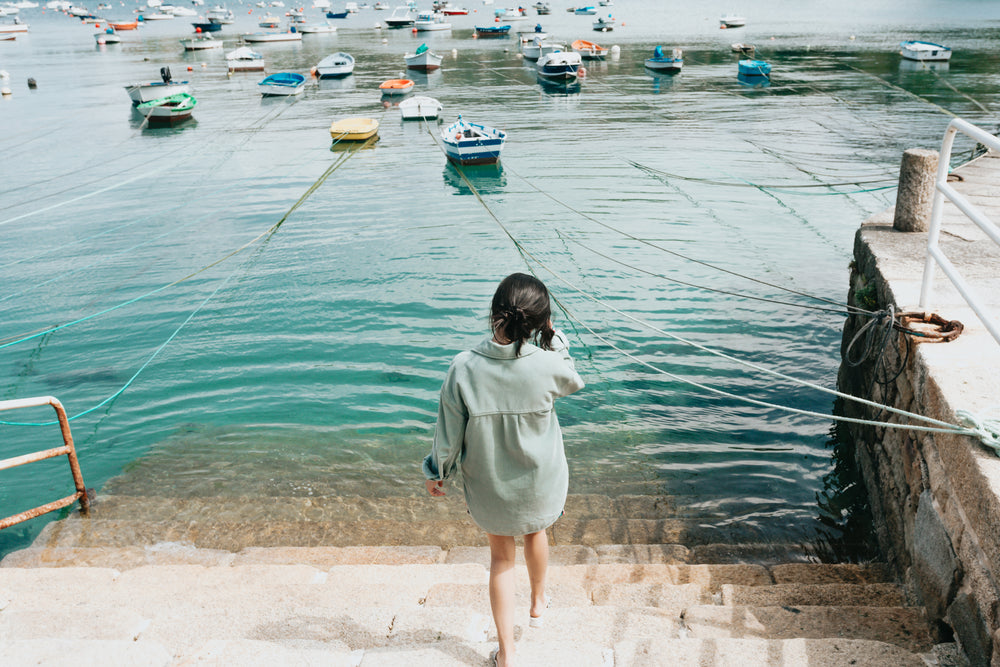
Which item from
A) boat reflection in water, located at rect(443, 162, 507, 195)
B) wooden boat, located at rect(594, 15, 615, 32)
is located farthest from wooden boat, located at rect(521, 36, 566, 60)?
boat reflection in water, located at rect(443, 162, 507, 195)

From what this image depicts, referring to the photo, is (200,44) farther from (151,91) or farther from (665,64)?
(665,64)

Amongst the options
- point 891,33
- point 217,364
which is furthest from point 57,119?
point 891,33

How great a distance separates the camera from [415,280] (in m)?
12.6

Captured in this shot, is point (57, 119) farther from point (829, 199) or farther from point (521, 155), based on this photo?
point (829, 199)

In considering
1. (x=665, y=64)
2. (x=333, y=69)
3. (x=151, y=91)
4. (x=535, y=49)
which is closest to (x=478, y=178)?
(x=151, y=91)

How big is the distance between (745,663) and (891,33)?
66965 mm

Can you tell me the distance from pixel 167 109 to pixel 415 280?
22.7 metres

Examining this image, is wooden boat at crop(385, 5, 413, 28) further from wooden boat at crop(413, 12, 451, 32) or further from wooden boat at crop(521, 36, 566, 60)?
wooden boat at crop(521, 36, 566, 60)

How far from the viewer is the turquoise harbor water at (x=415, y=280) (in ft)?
24.3

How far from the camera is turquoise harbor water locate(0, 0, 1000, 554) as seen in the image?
7418mm

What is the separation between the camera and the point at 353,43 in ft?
212

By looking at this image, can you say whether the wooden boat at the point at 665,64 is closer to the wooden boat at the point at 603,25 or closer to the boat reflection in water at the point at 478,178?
the boat reflection in water at the point at 478,178

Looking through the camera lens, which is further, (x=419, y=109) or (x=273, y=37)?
(x=273, y=37)

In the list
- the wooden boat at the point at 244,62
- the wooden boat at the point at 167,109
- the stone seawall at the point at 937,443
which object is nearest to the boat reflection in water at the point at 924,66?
the wooden boat at the point at 167,109
